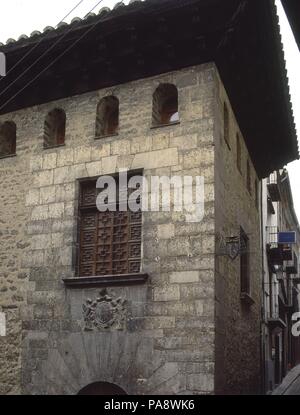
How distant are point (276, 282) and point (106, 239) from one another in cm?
840

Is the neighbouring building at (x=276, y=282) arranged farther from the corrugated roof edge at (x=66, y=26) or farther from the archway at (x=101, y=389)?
the corrugated roof edge at (x=66, y=26)

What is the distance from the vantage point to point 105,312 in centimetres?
896

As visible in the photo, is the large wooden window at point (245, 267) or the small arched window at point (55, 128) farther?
the large wooden window at point (245, 267)

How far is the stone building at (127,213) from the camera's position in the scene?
8.59 metres

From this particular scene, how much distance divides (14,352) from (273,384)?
8.46 metres

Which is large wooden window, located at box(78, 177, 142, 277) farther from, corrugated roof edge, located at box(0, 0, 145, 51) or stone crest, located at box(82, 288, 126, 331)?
corrugated roof edge, located at box(0, 0, 145, 51)

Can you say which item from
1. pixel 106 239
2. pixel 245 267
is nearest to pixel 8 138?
pixel 106 239

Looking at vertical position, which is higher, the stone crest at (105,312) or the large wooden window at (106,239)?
the large wooden window at (106,239)

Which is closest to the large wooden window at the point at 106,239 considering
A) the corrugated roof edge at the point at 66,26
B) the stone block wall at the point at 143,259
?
the stone block wall at the point at 143,259

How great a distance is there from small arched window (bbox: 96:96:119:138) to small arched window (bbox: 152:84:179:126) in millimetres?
723

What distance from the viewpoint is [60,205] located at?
9875 millimetres

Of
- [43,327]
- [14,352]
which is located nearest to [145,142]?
[43,327]

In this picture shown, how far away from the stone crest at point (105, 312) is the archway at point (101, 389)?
0.81 metres

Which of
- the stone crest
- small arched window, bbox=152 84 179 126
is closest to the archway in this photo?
the stone crest
